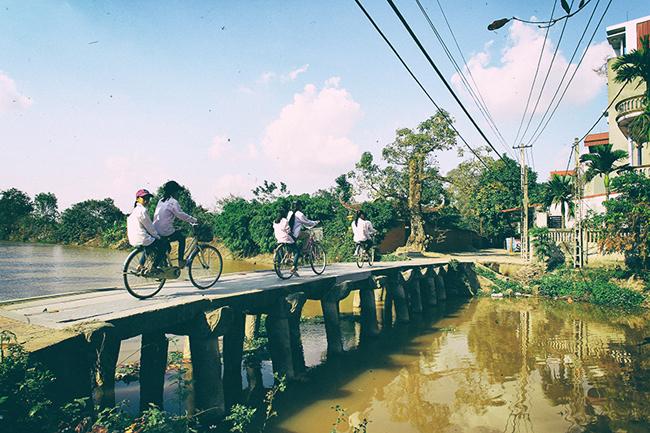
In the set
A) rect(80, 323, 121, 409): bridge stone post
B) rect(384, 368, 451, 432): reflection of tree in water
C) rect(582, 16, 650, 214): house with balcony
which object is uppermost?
rect(582, 16, 650, 214): house with balcony

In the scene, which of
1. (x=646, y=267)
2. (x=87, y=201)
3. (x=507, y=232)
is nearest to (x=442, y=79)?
(x=646, y=267)

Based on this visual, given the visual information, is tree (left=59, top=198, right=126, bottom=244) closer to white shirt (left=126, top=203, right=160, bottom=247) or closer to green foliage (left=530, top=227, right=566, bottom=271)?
green foliage (left=530, top=227, right=566, bottom=271)

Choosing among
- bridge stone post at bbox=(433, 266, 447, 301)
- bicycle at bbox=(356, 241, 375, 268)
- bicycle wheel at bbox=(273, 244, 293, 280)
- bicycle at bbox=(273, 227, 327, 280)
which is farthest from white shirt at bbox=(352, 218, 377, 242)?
bridge stone post at bbox=(433, 266, 447, 301)

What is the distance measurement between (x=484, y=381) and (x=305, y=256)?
15.8 feet

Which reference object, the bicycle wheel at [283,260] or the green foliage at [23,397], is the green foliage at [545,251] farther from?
the green foliage at [23,397]

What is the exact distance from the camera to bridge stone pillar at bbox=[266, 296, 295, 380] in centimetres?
805

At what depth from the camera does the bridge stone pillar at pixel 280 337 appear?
8055mm

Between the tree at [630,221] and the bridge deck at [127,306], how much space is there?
42.6ft

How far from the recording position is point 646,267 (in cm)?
1612

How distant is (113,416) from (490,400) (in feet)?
19.6

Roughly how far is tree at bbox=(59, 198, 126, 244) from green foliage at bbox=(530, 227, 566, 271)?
5103cm

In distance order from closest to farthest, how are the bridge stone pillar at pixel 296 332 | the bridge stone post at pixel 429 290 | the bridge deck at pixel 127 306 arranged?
the bridge deck at pixel 127 306
the bridge stone pillar at pixel 296 332
the bridge stone post at pixel 429 290

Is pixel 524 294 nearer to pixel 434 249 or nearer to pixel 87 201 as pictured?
pixel 434 249

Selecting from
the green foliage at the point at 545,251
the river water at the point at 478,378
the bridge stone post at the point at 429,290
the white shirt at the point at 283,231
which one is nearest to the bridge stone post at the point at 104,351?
the river water at the point at 478,378
